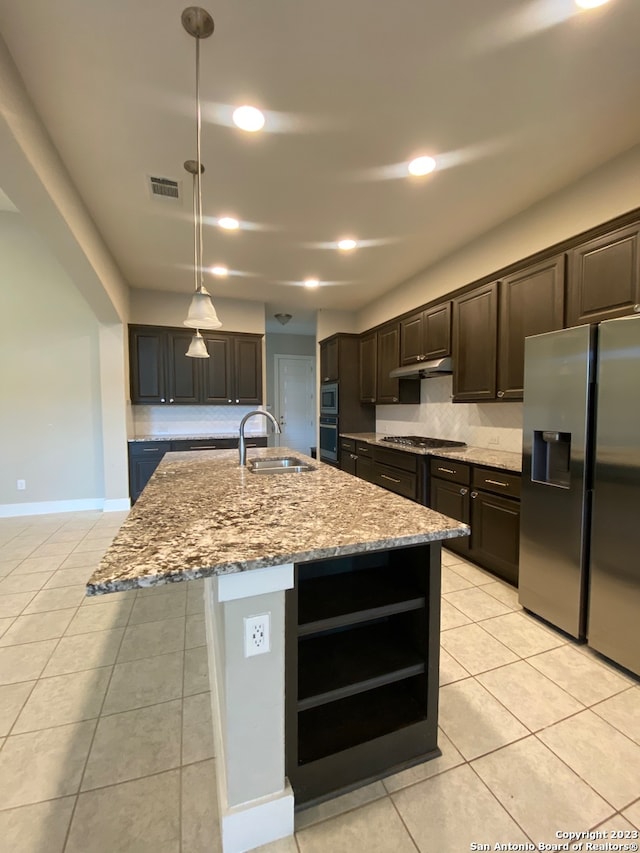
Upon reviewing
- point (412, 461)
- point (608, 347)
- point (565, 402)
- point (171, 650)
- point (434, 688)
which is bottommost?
point (171, 650)

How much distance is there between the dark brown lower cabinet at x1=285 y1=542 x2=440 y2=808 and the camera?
1.14m

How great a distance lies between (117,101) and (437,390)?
3.48 m

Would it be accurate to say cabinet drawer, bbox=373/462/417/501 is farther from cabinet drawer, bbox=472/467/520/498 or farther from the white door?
the white door

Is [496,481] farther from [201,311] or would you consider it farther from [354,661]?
[201,311]

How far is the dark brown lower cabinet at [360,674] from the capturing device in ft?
3.74

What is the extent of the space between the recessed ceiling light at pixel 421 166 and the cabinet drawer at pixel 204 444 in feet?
11.3

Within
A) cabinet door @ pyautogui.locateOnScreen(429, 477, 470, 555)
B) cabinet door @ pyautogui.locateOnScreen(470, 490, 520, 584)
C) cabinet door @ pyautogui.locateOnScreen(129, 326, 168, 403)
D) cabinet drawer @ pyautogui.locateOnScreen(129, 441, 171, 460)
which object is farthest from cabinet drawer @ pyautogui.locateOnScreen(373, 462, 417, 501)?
cabinet door @ pyautogui.locateOnScreen(129, 326, 168, 403)

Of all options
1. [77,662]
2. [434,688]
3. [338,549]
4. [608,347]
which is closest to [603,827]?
[434,688]

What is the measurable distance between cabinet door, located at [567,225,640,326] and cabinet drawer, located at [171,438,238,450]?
3767 millimetres

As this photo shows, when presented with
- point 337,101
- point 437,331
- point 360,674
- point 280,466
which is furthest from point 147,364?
point 360,674

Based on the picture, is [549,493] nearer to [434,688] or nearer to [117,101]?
[434,688]

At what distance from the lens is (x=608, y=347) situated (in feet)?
5.82

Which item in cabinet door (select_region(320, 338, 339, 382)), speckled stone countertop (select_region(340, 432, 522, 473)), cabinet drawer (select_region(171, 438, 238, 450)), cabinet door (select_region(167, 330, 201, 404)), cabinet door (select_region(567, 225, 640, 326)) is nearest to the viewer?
cabinet door (select_region(567, 225, 640, 326))

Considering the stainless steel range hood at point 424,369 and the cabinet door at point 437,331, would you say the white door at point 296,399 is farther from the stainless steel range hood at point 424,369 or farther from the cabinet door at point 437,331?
the cabinet door at point 437,331
